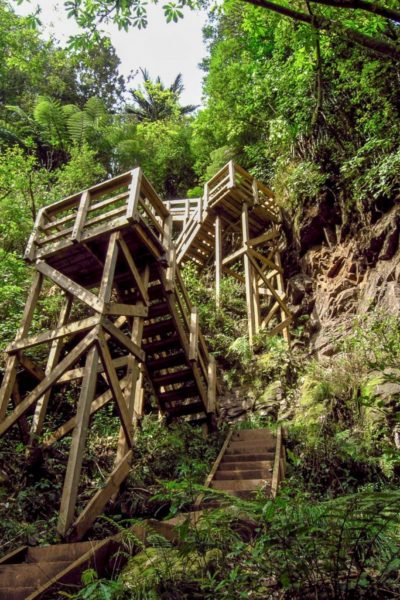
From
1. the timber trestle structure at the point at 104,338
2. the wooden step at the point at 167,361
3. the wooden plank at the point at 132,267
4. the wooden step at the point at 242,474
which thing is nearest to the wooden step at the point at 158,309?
the timber trestle structure at the point at 104,338

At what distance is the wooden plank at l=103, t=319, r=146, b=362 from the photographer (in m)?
6.18

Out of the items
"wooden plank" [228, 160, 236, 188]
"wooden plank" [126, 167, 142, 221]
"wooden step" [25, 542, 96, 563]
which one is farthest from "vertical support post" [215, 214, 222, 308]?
"wooden step" [25, 542, 96, 563]

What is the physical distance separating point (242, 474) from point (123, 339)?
2.72 meters

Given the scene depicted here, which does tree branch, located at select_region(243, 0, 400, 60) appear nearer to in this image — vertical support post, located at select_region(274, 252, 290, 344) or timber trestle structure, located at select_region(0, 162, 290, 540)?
timber trestle structure, located at select_region(0, 162, 290, 540)

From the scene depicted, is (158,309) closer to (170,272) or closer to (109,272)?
(170,272)

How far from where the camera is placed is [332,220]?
12258mm

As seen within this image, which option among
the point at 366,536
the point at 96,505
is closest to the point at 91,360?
the point at 96,505

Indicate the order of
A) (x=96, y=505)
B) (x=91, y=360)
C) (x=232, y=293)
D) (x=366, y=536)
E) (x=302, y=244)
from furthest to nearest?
(x=232, y=293)
(x=302, y=244)
(x=91, y=360)
(x=96, y=505)
(x=366, y=536)

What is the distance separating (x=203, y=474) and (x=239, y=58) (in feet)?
59.0

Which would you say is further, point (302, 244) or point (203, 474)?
point (302, 244)

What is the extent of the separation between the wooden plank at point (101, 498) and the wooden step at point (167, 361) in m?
2.53

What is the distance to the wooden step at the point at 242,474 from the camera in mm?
6273

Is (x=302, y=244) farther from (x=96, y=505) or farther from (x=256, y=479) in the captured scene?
(x=96, y=505)

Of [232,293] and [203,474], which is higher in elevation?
[232,293]
